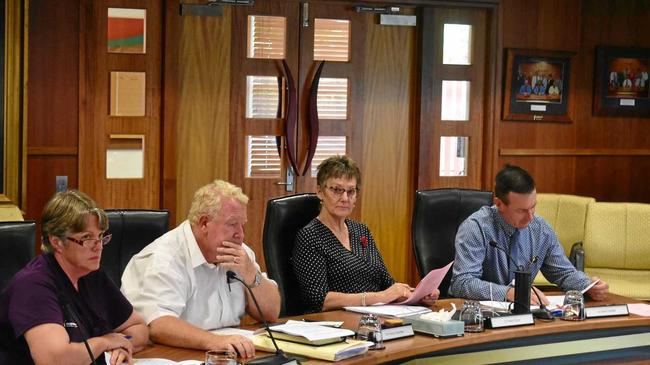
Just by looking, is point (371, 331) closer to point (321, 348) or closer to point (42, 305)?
point (321, 348)

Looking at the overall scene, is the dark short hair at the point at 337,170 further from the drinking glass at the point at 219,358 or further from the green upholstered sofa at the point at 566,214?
the green upholstered sofa at the point at 566,214

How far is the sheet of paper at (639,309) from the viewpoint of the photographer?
3.92 meters

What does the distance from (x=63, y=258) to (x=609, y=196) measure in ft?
18.0

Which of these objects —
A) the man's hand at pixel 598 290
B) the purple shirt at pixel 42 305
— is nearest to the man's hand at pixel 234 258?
the purple shirt at pixel 42 305

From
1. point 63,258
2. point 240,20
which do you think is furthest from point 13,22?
point 63,258

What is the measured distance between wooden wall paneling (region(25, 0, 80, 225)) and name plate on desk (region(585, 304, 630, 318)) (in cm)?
330

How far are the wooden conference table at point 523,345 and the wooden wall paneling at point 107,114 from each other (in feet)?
8.70

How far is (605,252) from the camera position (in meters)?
6.32

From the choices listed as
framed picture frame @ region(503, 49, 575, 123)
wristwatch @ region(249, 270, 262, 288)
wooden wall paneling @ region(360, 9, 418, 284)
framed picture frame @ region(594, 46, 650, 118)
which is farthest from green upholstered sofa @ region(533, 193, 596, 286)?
wristwatch @ region(249, 270, 262, 288)

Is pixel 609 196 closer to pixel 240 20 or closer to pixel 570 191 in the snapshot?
pixel 570 191

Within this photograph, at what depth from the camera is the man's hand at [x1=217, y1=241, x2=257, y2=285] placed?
3.31m

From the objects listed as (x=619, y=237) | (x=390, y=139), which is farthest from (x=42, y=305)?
(x=619, y=237)

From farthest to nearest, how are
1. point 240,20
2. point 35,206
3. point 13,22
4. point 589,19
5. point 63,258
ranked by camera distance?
point 589,19
point 240,20
point 35,206
point 13,22
point 63,258

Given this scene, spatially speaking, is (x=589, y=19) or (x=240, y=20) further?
(x=589, y=19)
